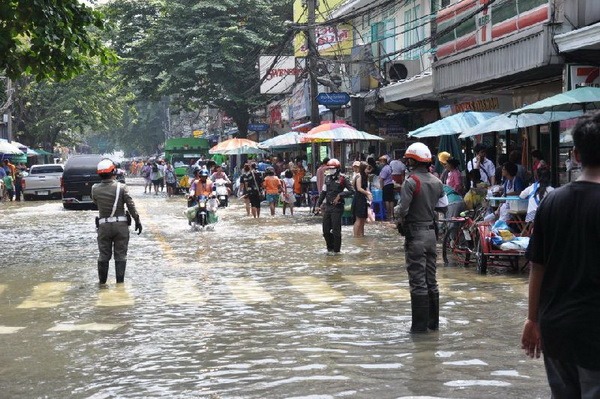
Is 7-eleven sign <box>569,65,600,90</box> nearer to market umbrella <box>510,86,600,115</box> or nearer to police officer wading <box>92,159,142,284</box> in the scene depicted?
market umbrella <box>510,86,600,115</box>

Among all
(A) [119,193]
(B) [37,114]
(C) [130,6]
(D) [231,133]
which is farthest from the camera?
(D) [231,133]

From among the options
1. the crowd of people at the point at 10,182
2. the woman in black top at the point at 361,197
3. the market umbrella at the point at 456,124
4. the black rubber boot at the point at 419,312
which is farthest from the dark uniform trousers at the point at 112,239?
the crowd of people at the point at 10,182

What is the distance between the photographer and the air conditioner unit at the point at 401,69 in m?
30.9

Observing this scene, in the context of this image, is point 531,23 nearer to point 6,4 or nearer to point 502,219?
point 502,219

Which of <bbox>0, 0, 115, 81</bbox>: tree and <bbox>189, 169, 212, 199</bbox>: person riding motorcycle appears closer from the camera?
<bbox>0, 0, 115, 81</bbox>: tree

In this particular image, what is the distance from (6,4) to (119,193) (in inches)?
191

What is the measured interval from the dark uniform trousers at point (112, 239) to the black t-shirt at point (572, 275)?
31.9 ft

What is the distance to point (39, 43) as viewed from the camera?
54.7 ft

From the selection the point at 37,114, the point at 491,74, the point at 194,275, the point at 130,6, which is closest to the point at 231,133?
the point at 37,114

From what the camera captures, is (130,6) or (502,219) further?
(130,6)

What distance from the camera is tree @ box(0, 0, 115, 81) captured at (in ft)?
54.1

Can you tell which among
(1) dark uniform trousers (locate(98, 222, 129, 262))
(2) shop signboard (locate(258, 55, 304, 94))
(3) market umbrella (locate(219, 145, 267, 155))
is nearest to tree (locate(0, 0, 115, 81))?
(1) dark uniform trousers (locate(98, 222, 129, 262))

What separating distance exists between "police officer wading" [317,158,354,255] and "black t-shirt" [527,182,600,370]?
41.6 ft

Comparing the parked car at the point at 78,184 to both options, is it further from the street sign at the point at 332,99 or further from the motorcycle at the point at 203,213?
the motorcycle at the point at 203,213
